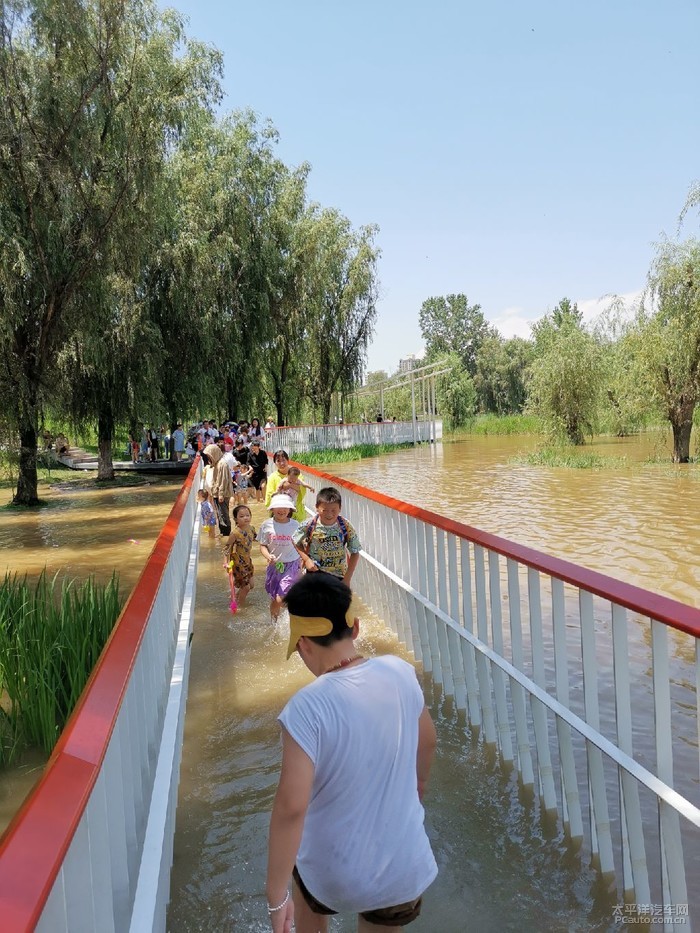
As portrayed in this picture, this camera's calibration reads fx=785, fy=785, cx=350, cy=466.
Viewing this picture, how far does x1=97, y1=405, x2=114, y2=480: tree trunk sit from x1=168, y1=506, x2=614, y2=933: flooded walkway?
757 inches

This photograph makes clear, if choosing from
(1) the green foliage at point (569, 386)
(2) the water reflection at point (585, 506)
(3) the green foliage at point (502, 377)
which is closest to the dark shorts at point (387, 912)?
(2) the water reflection at point (585, 506)

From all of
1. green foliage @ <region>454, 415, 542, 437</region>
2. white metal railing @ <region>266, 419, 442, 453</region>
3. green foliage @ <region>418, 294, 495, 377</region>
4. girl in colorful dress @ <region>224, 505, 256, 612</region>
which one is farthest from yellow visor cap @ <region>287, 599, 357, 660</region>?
green foliage @ <region>418, 294, 495, 377</region>

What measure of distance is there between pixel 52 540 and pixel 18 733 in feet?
33.1

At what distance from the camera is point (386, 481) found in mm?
22688

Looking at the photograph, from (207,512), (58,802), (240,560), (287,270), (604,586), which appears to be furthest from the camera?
(287,270)

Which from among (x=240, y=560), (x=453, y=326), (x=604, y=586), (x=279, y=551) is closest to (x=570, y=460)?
(x=240, y=560)

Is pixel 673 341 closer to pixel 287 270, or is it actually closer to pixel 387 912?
pixel 287 270

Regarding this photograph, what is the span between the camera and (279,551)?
6801mm

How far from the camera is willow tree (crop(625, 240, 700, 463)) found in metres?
21.6

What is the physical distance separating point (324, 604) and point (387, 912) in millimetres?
792

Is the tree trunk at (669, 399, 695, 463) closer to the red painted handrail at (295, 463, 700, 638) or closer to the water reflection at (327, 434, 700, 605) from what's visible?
the water reflection at (327, 434, 700, 605)

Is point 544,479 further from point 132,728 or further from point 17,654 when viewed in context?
point 132,728

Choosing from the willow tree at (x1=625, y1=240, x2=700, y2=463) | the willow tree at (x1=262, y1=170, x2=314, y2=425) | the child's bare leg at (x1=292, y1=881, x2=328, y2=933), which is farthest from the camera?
the willow tree at (x1=262, y1=170, x2=314, y2=425)

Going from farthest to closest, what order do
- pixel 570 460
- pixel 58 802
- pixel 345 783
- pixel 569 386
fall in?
1. pixel 569 386
2. pixel 570 460
3. pixel 345 783
4. pixel 58 802
